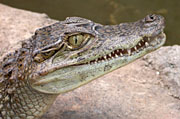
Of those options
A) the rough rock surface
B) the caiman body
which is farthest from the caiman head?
the rough rock surface

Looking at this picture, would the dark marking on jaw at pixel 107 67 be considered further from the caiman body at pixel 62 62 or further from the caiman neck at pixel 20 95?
the caiman neck at pixel 20 95

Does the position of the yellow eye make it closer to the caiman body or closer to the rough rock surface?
the caiman body

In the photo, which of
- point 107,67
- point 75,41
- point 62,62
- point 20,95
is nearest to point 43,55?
point 62,62

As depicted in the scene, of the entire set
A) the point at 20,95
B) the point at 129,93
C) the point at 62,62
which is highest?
the point at 62,62

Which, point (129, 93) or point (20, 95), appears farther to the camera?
point (129, 93)

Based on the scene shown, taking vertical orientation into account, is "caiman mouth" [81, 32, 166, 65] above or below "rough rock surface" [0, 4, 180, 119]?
above

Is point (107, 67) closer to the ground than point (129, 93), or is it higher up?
higher up

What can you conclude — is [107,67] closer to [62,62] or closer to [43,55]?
[62,62]
